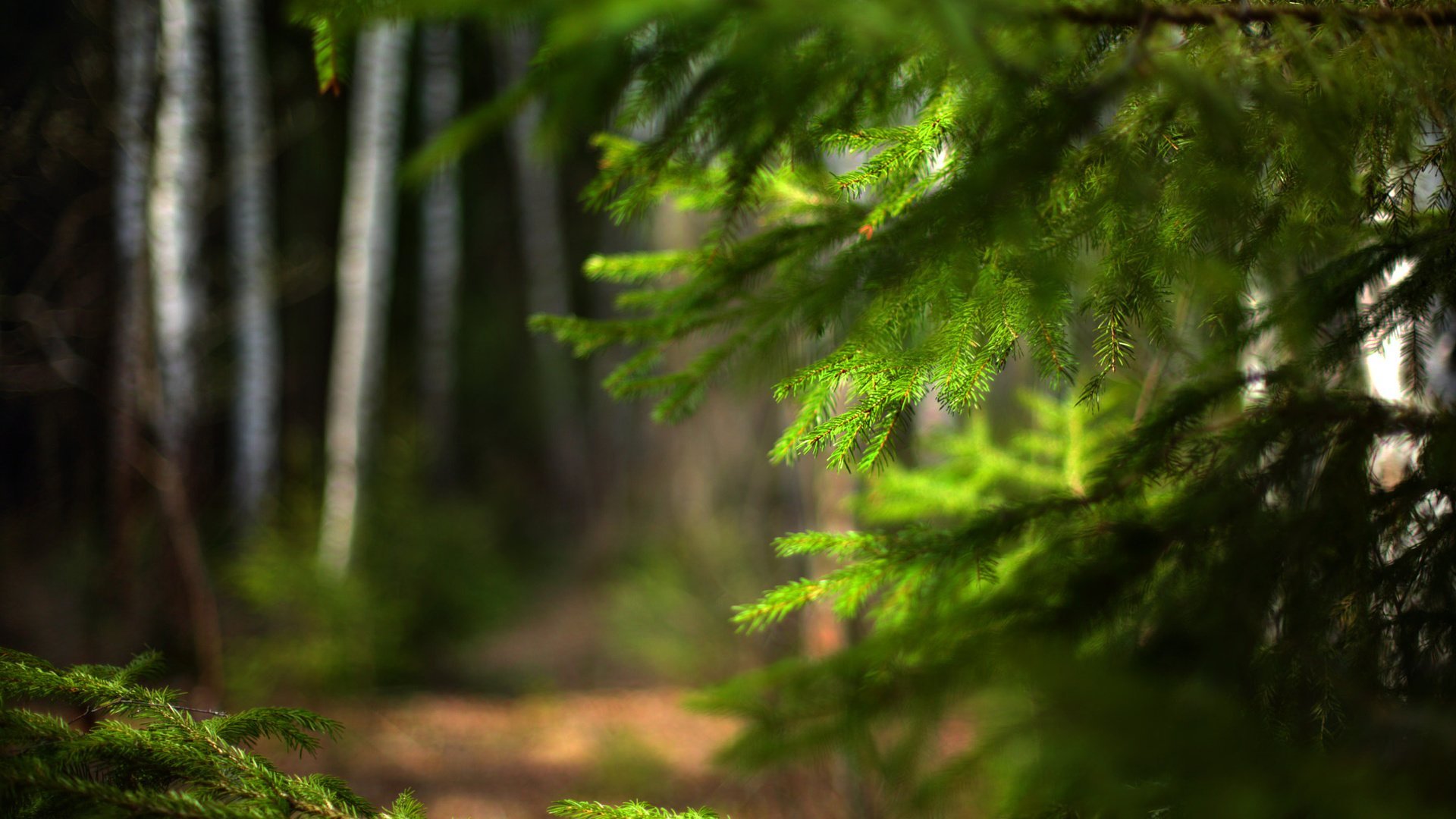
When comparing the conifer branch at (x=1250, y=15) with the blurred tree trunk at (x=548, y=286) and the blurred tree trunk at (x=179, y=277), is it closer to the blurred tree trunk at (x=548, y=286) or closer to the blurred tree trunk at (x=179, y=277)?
the blurred tree trunk at (x=179, y=277)

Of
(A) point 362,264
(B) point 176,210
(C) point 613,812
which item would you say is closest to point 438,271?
(A) point 362,264

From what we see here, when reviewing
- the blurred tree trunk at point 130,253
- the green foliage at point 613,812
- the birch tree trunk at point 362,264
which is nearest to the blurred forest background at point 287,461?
the blurred tree trunk at point 130,253

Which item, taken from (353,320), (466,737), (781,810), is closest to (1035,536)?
(781,810)

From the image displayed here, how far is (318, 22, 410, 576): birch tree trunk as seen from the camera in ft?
22.0

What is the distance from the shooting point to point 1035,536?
122 cm

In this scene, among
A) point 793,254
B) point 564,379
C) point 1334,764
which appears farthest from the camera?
point 564,379

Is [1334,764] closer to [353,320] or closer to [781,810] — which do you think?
[781,810]

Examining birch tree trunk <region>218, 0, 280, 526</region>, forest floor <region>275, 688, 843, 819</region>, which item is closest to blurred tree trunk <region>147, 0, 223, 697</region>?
birch tree trunk <region>218, 0, 280, 526</region>

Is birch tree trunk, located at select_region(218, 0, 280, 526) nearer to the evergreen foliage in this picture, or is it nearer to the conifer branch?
the evergreen foliage

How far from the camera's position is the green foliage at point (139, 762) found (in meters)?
1.02

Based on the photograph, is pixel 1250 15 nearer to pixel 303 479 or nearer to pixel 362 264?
pixel 362 264

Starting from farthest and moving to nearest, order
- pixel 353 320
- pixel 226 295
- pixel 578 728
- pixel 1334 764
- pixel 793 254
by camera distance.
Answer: pixel 226 295 < pixel 353 320 < pixel 578 728 < pixel 793 254 < pixel 1334 764

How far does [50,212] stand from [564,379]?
784cm

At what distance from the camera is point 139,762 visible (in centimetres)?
118
